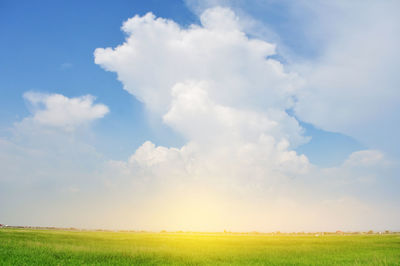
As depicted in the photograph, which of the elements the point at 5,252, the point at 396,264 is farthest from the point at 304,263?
the point at 5,252

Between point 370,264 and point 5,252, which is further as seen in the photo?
point 5,252

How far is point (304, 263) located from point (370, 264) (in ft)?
15.6

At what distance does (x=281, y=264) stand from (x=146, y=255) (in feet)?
38.1

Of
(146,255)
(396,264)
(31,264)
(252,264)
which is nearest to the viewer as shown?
(31,264)

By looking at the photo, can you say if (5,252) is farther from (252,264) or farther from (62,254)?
(252,264)

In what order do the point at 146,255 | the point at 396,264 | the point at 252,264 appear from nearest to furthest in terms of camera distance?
the point at 396,264 → the point at 252,264 → the point at 146,255

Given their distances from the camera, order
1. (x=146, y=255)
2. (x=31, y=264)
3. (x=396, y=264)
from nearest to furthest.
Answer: (x=31, y=264)
(x=396, y=264)
(x=146, y=255)

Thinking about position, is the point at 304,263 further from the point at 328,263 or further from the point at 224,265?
the point at 224,265

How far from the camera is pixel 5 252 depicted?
869 inches

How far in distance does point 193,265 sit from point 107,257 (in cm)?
761

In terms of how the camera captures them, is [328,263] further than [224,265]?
Yes

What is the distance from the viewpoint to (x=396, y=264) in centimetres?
2005

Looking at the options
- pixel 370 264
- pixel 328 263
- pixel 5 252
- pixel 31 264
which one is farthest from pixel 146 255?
pixel 370 264

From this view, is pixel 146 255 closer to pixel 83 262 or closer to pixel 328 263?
pixel 83 262
